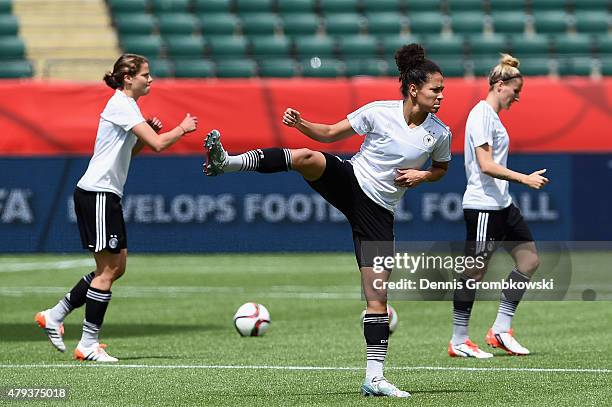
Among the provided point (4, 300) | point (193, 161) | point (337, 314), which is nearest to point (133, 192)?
point (193, 161)

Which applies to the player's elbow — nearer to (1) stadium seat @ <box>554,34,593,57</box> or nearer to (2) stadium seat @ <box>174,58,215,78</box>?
(2) stadium seat @ <box>174,58,215,78</box>

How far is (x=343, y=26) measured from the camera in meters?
27.1

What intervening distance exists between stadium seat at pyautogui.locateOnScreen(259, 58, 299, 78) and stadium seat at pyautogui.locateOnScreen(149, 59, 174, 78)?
1.71 meters

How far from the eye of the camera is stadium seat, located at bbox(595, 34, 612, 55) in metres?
26.5

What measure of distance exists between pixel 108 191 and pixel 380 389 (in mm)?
3208

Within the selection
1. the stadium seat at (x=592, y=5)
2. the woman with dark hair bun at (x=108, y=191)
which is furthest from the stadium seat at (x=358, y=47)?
the woman with dark hair bun at (x=108, y=191)

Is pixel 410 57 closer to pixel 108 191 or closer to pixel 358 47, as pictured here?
pixel 108 191

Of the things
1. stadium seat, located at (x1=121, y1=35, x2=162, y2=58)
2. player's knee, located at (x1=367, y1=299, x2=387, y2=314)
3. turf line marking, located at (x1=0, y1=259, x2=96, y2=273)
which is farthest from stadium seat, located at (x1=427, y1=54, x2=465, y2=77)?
player's knee, located at (x1=367, y1=299, x2=387, y2=314)

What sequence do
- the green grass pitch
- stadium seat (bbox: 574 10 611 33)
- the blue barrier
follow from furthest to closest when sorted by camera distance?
1. stadium seat (bbox: 574 10 611 33)
2. the blue barrier
3. the green grass pitch

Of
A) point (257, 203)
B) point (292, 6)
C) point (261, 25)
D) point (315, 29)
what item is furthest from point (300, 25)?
point (257, 203)

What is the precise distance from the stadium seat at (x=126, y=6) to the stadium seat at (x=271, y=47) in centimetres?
276

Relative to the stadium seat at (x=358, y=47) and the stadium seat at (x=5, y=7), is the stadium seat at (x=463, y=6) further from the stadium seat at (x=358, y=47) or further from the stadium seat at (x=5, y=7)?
the stadium seat at (x=5, y=7)

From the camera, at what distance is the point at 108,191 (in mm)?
10031

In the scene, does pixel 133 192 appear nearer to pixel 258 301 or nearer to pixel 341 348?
pixel 258 301
